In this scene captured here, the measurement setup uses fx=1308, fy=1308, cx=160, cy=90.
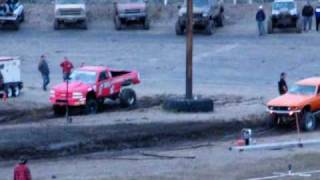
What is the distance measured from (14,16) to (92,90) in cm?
2152

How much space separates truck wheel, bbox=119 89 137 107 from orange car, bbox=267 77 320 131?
6.77m

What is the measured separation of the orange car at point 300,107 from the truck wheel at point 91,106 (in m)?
7.06

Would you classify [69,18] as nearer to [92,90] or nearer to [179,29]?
[179,29]

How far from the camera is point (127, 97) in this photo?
47.8 meters

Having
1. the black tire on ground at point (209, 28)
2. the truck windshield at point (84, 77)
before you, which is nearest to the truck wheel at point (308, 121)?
the truck windshield at point (84, 77)

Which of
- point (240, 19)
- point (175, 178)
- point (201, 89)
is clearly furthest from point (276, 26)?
point (175, 178)

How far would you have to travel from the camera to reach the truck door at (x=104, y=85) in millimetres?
46969

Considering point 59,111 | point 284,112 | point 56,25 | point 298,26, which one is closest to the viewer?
point 284,112

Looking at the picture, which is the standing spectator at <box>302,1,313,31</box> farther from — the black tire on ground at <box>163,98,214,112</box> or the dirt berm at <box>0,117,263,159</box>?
the dirt berm at <box>0,117,263,159</box>

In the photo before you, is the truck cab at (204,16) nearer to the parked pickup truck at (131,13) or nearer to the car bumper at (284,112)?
the parked pickup truck at (131,13)

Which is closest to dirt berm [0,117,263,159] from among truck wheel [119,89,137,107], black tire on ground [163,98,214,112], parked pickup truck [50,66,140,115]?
black tire on ground [163,98,214,112]

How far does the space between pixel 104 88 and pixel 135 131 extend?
571 cm

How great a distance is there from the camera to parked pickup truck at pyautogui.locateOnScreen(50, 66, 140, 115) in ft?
151

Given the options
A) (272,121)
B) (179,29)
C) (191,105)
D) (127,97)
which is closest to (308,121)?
(272,121)
